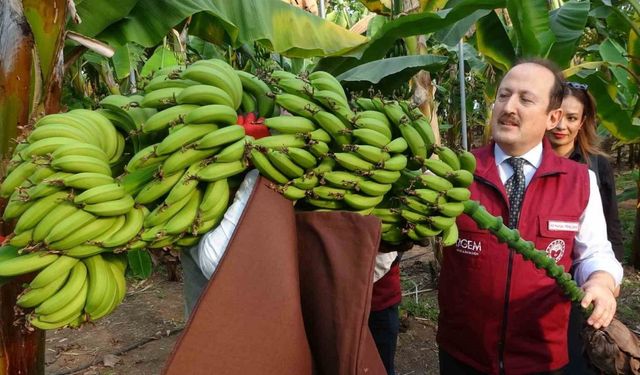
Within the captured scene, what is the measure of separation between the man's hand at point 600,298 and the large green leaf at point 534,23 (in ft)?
5.38

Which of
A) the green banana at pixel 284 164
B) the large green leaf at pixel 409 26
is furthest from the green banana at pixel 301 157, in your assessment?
the large green leaf at pixel 409 26

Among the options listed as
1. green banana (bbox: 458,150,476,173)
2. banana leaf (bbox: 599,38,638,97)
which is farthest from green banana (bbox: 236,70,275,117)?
banana leaf (bbox: 599,38,638,97)

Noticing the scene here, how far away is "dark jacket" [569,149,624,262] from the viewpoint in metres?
2.45

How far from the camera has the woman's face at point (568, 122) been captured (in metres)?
2.34

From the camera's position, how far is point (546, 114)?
1.57 m

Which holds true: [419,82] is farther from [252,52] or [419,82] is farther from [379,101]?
[379,101]

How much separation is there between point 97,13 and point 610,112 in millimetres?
3144

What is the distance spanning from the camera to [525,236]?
62.6 inches

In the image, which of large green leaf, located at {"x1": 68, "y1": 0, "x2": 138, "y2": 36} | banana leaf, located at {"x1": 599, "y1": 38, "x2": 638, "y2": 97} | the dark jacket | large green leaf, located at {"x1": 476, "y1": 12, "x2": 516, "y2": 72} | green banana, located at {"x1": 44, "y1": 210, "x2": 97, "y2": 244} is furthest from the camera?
banana leaf, located at {"x1": 599, "y1": 38, "x2": 638, "y2": 97}

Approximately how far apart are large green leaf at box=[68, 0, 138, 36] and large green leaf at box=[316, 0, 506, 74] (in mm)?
953

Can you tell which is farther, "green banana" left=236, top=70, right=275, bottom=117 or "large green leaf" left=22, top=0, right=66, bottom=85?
"large green leaf" left=22, top=0, right=66, bottom=85

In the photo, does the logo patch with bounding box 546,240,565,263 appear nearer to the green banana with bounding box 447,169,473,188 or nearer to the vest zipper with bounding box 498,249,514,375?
the vest zipper with bounding box 498,249,514,375

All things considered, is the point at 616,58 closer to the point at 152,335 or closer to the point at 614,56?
the point at 614,56

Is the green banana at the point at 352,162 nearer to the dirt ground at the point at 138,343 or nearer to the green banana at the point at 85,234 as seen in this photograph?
the green banana at the point at 85,234
